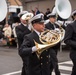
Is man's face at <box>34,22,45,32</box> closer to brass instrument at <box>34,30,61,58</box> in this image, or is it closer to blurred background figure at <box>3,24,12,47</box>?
brass instrument at <box>34,30,61,58</box>

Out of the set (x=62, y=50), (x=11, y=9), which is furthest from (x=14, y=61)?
(x=11, y=9)

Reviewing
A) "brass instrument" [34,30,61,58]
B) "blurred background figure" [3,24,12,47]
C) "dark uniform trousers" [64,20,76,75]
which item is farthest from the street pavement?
"blurred background figure" [3,24,12,47]

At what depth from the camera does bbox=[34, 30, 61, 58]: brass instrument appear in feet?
14.5

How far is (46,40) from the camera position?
4.61 metres

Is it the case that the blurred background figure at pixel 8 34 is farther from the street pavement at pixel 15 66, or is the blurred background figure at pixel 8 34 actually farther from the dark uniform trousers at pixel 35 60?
the dark uniform trousers at pixel 35 60

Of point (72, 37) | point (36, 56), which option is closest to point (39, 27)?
point (36, 56)

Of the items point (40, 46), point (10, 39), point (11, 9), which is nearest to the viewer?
point (40, 46)

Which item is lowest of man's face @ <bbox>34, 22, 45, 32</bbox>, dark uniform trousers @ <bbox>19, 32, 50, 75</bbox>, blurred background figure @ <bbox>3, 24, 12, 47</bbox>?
blurred background figure @ <bbox>3, 24, 12, 47</bbox>

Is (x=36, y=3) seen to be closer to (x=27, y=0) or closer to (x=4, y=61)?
(x=27, y=0)

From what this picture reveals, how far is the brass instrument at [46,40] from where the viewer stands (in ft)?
14.5

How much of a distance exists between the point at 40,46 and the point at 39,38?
248mm

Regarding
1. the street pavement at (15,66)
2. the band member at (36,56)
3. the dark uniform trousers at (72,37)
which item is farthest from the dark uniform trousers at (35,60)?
the street pavement at (15,66)

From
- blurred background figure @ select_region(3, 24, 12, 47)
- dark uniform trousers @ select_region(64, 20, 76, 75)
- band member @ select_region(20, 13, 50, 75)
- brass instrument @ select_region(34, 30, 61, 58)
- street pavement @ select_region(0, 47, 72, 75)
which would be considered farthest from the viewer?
blurred background figure @ select_region(3, 24, 12, 47)

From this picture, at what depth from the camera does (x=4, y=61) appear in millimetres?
11055
